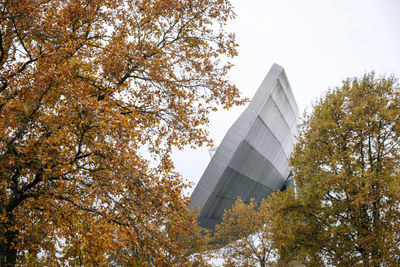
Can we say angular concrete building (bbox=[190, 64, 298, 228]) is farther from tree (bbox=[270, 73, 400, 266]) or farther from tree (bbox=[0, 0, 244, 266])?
tree (bbox=[0, 0, 244, 266])

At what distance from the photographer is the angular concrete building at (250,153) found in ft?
66.1

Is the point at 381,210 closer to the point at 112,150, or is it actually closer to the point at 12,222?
the point at 112,150

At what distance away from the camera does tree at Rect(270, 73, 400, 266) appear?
9.95m

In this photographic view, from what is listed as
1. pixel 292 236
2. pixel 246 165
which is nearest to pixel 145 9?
pixel 292 236

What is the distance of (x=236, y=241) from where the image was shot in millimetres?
22406

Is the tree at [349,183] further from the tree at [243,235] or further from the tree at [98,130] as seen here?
the tree at [243,235]

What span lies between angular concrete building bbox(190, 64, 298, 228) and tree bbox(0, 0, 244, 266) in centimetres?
1199

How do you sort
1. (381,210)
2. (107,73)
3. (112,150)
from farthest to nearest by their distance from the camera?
(381,210) → (107,73) → (112,150)

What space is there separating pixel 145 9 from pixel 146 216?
529 cm

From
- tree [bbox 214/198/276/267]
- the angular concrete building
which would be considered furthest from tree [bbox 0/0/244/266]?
tree [bbox 214/198/276/267]

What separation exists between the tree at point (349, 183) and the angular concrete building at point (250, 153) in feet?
23.8

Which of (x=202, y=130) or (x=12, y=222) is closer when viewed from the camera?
(x=12, y=222)

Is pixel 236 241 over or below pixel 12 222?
over

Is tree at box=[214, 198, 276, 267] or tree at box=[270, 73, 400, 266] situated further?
tree at box=[214, 198, 276, 267]
